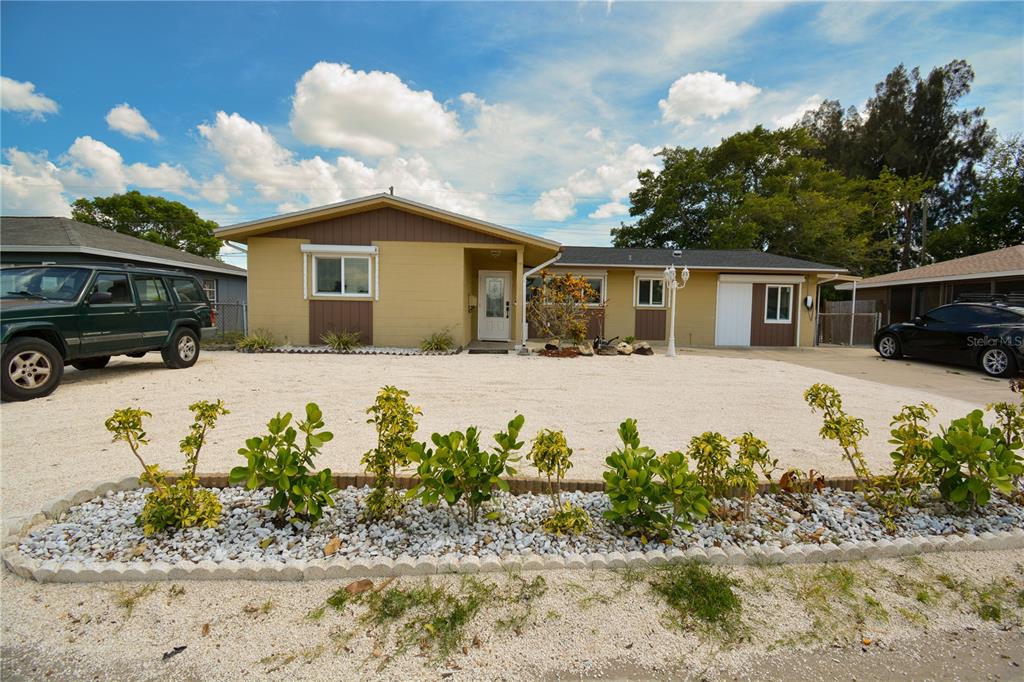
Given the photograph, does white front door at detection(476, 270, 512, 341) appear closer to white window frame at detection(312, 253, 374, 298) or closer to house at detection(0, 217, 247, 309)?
white window frame at detection(312, 253, 374, 298)

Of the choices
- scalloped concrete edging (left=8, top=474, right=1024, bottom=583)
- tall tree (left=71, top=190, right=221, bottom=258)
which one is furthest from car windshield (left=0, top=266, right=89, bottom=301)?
tall tree (left=71, top=190, right=221, bottom=258)

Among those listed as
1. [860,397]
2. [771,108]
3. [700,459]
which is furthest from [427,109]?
[771,108]

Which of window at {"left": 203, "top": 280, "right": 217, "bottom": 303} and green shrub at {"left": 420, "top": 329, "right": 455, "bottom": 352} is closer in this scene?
green shrub at {"left": 420, "top": 329, "right": 455, "bottom": 352}

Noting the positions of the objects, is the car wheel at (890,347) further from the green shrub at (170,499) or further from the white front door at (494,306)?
the green shrub at (170,499)

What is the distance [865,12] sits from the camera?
25.8ft

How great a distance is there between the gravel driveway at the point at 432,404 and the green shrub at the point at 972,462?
0.92m

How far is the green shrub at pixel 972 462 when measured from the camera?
262cm

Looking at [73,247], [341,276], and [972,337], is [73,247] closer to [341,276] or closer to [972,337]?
[341,276]

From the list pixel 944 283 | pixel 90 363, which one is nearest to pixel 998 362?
pixel 944 283

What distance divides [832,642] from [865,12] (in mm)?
10264

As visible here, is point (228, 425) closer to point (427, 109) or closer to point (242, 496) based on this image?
point (242, 496)

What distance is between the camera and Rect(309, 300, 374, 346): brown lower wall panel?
11.8 metres

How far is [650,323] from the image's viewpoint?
15.7 m

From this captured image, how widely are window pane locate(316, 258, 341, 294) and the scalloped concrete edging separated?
381 inches
